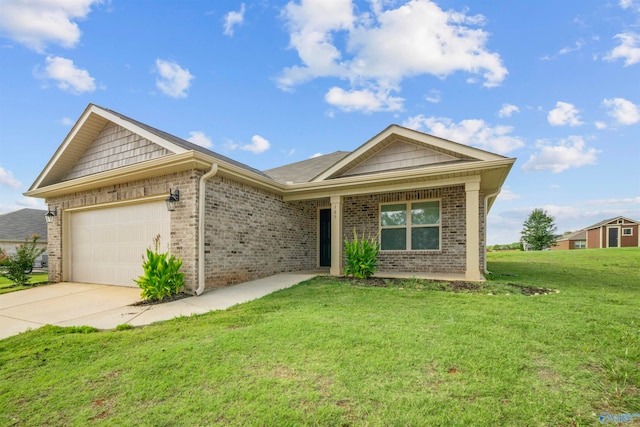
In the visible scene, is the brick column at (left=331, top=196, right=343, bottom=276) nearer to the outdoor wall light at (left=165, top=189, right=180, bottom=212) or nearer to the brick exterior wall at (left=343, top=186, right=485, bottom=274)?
the brick exterior wall at (left=343, top=186, right=485, bottom=274)

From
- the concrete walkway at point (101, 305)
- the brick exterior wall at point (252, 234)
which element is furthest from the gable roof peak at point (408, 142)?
the concrete walkway at point (101, 305)

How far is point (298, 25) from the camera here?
9.66 metres

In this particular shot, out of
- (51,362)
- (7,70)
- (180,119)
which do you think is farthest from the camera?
(180,119)

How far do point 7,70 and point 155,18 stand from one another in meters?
4.21

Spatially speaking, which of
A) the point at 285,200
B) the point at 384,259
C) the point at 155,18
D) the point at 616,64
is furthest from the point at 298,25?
the point at 616,64

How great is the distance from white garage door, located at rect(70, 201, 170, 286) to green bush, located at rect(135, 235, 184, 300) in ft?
3.16

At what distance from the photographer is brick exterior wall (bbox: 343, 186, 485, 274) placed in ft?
29.7

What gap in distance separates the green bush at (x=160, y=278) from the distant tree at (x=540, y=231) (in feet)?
131

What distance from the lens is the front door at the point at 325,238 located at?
453 inches

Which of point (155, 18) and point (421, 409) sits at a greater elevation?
point (155, 18)

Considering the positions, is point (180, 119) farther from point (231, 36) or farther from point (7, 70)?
point (7, 70)

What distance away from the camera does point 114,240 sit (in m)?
8.74

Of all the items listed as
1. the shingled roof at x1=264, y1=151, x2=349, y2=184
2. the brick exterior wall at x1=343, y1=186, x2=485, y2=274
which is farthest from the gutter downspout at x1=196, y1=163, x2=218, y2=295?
the brick exterior wall at x1=343, y1=186, x2=485, y2=274

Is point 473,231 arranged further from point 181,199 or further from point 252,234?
point 181,199
